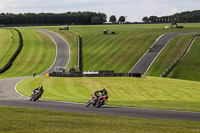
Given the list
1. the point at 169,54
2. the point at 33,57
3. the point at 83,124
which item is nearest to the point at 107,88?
the point at 83,124

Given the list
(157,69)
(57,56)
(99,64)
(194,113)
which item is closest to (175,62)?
(157,69)

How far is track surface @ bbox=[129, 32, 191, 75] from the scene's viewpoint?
A: 8775 centimetres

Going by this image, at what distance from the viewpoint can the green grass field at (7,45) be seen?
10169 centimetres

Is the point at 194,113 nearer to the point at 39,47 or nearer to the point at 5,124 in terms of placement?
the point at 5,124

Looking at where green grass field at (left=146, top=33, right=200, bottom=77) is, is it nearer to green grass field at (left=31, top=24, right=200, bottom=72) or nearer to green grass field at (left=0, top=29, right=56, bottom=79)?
green grass field at (left=31, top=24, right=200, bottom=72)

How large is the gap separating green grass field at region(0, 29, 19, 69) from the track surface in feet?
113

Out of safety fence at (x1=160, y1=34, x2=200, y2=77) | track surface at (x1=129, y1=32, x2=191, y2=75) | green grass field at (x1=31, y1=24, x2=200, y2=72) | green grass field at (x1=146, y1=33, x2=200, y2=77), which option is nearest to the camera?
safety fence at (x1=160, y1=34, x2=200, y2=77)

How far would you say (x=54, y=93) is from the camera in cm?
5056

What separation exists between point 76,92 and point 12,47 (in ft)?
216

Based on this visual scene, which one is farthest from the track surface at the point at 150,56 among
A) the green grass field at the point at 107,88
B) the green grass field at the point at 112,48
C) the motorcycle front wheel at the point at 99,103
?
the motorcycle front wheel at the point at 99,103

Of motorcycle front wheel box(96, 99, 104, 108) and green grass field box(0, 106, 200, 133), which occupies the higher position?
green grass field box(0, 106, 200, 133)

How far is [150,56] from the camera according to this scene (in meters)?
98.1

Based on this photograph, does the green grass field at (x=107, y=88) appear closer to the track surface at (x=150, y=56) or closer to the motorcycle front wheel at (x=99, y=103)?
the track surface at (x=150, y=56)

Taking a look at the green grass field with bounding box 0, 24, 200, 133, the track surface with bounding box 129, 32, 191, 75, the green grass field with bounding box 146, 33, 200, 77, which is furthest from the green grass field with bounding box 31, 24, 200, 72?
the green grass field with bounding box 146, 33, 200, 77
